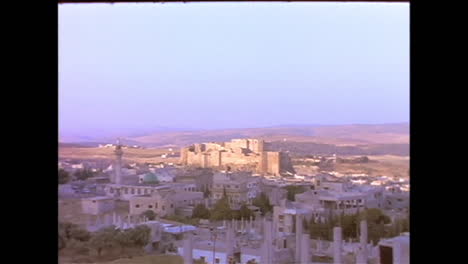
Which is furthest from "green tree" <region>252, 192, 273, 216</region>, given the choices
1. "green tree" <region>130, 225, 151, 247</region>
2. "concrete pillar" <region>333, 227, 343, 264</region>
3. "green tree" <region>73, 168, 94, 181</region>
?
"green tree" <region>73, 168, 94, 181</region>

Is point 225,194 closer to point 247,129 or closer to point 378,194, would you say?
point 247,129

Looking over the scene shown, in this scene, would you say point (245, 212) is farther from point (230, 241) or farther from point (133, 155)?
point (133, 155)

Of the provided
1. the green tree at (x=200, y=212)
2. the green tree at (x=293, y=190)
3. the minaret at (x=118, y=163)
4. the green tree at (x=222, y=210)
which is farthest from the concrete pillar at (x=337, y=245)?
the minaret at (x=118, y=163)

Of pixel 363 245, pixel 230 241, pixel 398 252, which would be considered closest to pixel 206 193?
pixel 230 241

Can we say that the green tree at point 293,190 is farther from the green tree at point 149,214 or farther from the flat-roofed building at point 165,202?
the green tree at point 149,214

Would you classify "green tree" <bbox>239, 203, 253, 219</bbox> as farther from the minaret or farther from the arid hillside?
the minaret

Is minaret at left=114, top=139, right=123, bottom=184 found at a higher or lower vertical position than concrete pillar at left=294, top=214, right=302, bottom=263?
higher
